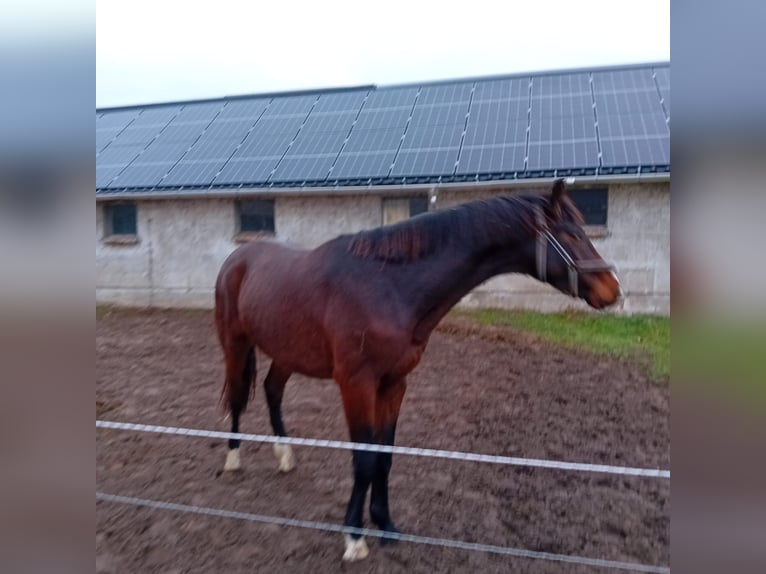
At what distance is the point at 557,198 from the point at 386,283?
1.70 ft

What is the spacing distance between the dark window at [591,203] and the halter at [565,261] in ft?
0.30

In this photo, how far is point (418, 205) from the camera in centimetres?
145

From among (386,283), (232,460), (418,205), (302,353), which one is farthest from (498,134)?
(232,460)

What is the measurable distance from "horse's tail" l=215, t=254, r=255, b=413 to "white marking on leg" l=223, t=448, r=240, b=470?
159 mm

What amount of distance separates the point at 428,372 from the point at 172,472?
957 mm

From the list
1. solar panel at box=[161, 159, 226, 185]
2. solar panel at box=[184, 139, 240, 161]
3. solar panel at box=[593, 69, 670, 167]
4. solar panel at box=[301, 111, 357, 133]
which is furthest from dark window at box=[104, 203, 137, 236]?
solar panel at box=[593, 69, 670, 167]

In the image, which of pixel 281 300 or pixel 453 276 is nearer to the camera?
pixel 453 276

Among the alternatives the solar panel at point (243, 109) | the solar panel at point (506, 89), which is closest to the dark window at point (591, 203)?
the solar panel at point (506, 89)

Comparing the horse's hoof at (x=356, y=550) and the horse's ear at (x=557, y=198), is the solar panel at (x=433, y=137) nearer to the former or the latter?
the horse's ear at (x=557, y=198)

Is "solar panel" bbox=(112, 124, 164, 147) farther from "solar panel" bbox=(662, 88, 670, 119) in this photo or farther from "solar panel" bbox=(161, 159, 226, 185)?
"solar panel" bbox=(662, 88, 670, 119)

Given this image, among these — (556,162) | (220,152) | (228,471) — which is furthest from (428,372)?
(220,152)

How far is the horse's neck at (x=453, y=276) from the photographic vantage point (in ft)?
4.65

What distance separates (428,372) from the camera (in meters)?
1.48

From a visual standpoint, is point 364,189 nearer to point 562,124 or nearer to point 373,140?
point 373,140
